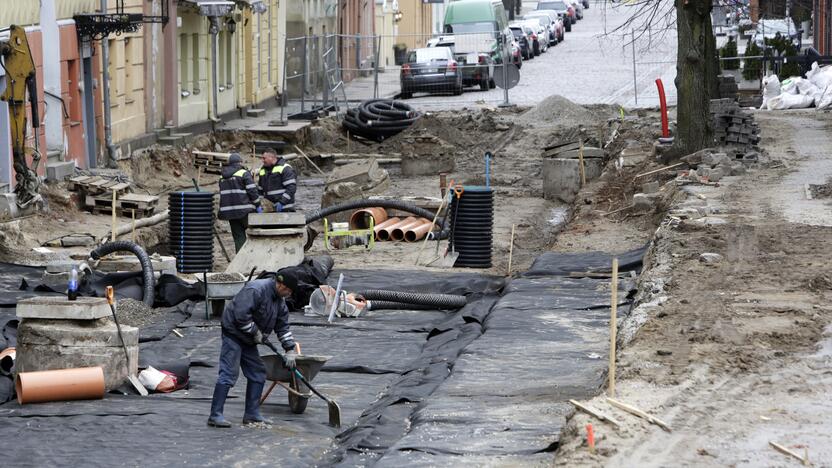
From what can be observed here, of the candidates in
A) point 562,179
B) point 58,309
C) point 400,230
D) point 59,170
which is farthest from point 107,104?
point 58,309

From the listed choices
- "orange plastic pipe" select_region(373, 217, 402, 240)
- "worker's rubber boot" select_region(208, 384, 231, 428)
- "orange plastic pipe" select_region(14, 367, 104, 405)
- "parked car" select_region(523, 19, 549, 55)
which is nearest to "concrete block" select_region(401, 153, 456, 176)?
"orange plastic pipe" select_region(373, 217, 402, 240)

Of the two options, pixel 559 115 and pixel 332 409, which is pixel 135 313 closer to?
pixel 332 409

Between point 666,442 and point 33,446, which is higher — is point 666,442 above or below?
above

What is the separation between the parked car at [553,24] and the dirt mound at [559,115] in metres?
27.5

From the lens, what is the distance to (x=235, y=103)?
128ft

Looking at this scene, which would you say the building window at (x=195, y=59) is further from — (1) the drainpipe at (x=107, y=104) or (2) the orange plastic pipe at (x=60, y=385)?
(2) the orange plastic pipe at (x=60, y=385)

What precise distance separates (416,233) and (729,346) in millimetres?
10691

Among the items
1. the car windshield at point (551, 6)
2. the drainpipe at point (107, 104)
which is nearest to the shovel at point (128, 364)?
the drainpipe at point (107, 104)

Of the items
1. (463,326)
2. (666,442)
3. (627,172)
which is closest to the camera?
(666,442)

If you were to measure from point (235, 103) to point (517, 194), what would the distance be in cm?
1391

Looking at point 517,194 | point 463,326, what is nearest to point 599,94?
point 517,194

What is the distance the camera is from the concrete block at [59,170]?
79.1 feet

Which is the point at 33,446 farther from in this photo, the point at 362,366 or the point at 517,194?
the point at 517,194

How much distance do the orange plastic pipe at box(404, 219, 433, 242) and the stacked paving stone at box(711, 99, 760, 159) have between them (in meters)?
6.16
